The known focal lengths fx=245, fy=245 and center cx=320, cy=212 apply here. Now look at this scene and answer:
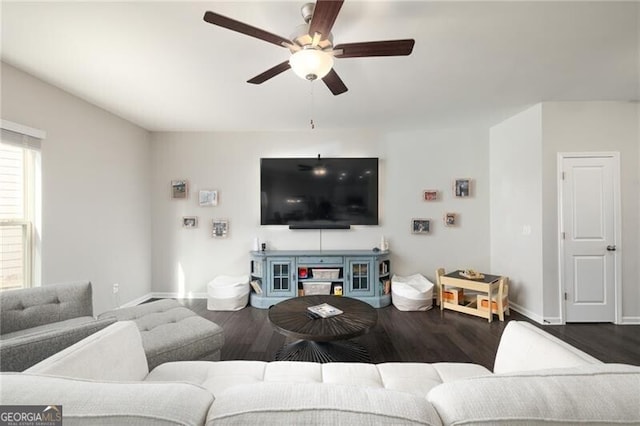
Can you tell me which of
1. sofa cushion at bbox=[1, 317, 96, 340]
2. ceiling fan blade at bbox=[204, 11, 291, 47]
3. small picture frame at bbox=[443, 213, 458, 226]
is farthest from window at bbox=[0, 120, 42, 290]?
small picture frame at bbox=[443, 213, 458, 226]

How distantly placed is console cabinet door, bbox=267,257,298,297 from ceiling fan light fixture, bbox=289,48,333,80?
2500 mm

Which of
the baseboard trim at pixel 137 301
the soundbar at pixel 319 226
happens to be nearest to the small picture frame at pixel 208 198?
the soundbar at pixel 319 226

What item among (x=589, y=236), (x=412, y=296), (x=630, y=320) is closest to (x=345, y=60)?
(x=412, y=296)

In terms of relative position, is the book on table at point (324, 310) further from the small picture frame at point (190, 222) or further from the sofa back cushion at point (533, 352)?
the small picture frame at point (190, 222)

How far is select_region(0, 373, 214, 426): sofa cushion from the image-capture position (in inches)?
22.2

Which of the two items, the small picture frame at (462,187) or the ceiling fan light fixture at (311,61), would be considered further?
the small picture frame at (462,187)

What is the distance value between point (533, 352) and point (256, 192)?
3.44 meters

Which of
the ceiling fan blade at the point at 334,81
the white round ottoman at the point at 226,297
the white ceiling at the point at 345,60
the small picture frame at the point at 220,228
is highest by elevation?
the white ceiling at the point at 345,60

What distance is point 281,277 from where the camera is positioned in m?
3.44

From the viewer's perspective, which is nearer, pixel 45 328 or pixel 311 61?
pixel 311 61

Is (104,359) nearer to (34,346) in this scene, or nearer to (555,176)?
(34,346)

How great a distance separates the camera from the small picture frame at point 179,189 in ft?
12.4

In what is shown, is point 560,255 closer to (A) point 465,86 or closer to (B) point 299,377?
(A) point 465,86

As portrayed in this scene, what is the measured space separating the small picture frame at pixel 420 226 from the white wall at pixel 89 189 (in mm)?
4067
